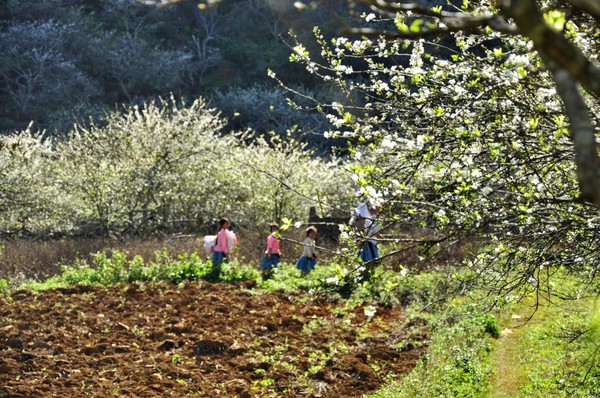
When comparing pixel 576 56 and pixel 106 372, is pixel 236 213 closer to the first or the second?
pixel 106 372

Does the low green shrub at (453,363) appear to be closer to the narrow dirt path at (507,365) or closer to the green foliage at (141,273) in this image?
the narrow dirt path at (507,365)

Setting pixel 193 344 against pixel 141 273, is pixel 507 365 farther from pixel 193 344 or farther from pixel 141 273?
pixel 141 273

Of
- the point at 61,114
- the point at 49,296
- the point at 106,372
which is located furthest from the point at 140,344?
the point at 61,114

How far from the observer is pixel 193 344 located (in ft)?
37.9

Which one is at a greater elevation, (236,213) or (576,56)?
(576,56)

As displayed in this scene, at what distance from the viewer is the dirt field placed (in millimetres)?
9703

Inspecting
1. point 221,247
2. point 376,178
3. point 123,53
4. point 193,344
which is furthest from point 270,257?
point 123,53

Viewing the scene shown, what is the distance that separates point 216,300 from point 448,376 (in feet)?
19.8

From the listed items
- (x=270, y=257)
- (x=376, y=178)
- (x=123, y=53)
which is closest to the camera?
(x=376, y=178)

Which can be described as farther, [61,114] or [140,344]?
[61,114]

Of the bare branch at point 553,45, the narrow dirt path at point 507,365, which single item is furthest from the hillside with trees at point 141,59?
the bare branch at point 553,45

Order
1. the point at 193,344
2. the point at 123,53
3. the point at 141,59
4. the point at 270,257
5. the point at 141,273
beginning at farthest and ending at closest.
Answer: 1. the point at 123,53
2. the point at 141,59
3. the point at 270,257
4. the point at 141,273
5. the point at 193,344

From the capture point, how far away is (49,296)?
14758 mm

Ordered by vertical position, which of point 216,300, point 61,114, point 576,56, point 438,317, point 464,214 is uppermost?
point 576,56
